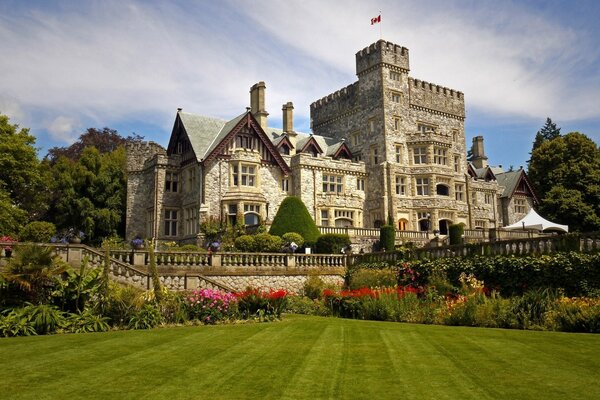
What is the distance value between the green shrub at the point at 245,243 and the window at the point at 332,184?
13193 millimetres

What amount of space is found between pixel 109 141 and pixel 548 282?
47.8 meters

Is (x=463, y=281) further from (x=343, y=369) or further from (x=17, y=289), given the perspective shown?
(x=17, y=289)

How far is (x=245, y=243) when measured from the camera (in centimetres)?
3100

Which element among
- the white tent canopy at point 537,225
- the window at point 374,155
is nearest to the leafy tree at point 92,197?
the window at point 374,155

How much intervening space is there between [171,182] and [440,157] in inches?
922

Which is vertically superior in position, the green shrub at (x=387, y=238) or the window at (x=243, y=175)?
the window at (x=243, y=175)

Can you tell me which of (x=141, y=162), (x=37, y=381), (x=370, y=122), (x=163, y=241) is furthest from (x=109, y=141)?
(x=37, y=381)

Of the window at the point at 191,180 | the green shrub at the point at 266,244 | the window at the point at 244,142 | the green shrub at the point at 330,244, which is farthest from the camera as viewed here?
the window at the point at 244,142

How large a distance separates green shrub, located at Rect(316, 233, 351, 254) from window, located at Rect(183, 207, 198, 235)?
9.92 metres

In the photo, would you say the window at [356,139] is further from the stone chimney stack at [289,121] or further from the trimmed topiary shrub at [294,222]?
the trimmed topiary shrub at [294,222]

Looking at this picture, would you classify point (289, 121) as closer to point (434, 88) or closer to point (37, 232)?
point (434, 88)

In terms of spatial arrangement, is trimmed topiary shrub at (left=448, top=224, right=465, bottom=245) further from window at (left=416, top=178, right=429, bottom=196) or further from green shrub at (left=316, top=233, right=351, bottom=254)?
window at (left=416, top=178, right=429, bottom=196)

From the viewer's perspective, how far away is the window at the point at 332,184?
43094 mm

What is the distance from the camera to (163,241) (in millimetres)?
38219
